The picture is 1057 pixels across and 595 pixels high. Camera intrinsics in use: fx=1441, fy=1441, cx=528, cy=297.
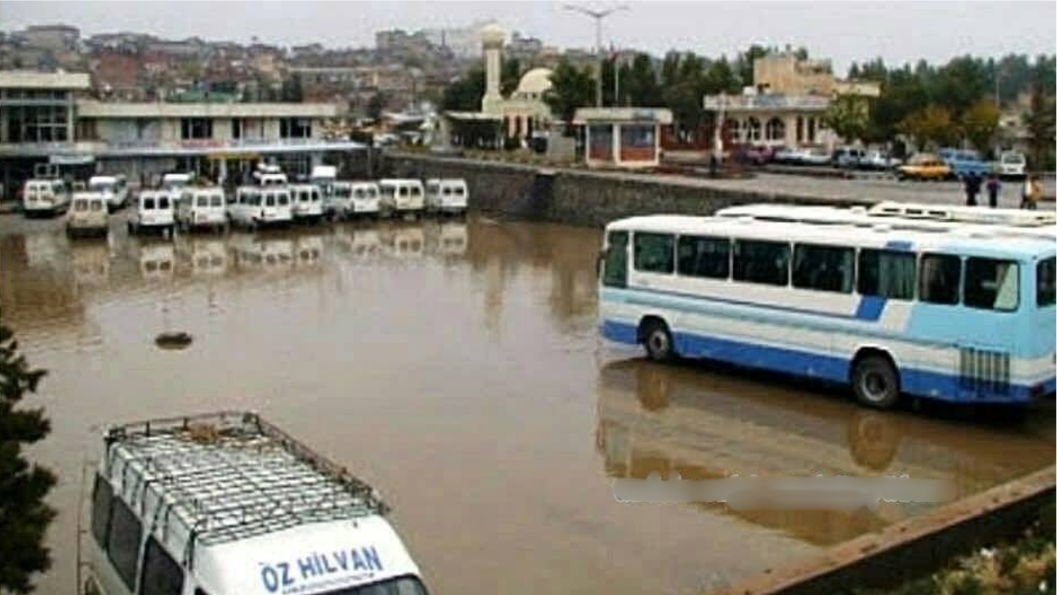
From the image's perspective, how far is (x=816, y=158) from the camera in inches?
1977

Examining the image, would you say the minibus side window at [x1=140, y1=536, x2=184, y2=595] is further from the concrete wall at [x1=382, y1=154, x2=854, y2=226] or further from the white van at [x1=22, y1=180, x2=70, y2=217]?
the white van at [x1=22, y1=180, x2=70, y2=217]

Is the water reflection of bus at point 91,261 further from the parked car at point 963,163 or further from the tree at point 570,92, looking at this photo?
the tree at point 570,92

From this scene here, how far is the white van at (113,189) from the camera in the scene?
139 feet

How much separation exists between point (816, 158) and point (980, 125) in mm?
8153

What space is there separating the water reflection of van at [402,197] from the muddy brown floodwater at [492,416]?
1330 cm

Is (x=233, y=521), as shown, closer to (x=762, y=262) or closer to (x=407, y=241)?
(x=762, y=262)

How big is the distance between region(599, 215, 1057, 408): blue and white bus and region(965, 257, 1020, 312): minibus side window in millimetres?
10

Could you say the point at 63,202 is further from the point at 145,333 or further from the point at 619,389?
the point at 619,389

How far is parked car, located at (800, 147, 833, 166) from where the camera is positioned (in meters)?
49.2

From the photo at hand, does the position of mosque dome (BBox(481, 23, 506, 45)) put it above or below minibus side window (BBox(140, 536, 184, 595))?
above

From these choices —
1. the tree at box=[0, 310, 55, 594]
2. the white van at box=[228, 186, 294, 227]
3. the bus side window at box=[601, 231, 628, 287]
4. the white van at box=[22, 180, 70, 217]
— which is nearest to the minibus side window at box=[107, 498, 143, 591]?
the tree at box=[0, 310, 55, 594]

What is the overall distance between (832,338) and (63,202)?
106ft

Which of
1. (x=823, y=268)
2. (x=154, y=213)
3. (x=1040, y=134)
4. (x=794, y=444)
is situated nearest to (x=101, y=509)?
(x=794, y=444)

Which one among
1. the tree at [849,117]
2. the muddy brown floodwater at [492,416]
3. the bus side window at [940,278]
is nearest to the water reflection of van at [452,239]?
the muddy brown floodwater at [492,416]
